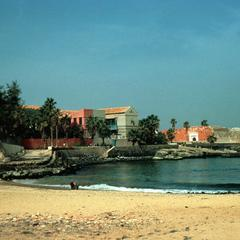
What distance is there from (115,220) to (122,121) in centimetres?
12210

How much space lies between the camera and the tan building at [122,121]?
138875mm

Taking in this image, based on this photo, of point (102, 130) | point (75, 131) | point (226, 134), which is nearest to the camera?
point (75, 131)

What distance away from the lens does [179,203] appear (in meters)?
25.0

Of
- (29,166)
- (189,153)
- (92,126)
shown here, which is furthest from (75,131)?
(189,153)

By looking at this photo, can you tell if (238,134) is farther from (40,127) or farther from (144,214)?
(144,214)

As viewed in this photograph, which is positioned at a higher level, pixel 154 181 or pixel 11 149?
pixel 11 149

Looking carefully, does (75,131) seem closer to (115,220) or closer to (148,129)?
(148,129)

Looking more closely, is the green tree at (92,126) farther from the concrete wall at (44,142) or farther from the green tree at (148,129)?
Answer: the green tree at (148,129)

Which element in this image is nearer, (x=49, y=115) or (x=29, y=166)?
(x=29, y=166)

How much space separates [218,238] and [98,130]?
111 metres

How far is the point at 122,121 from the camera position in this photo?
140 m

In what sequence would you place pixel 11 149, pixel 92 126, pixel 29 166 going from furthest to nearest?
pixel 92 126
pixel 11 149
pixel 29 166

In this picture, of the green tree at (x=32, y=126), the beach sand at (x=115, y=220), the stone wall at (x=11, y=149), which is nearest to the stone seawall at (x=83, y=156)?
the stone wall at (x=11, y=149)

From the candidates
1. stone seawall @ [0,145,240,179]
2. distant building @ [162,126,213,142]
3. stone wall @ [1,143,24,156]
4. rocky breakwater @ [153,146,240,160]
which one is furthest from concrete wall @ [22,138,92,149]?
distant building @ [162,126,213,142]
